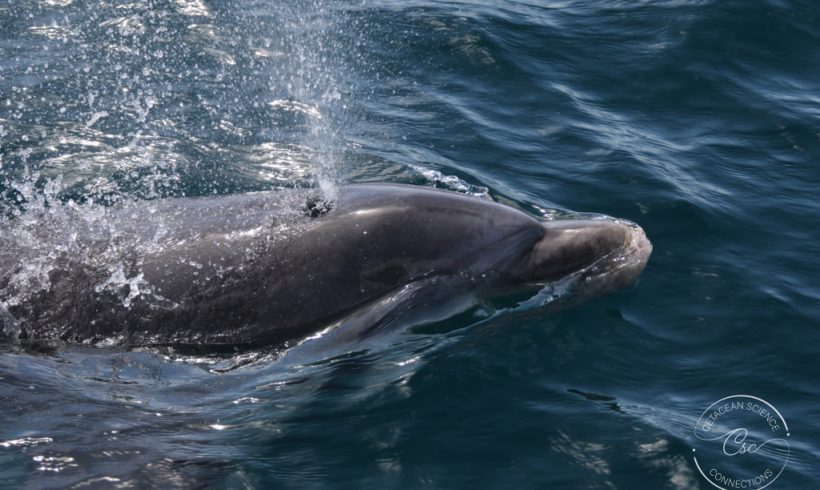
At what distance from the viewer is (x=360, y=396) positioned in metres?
8.23

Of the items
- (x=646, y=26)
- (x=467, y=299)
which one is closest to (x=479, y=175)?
(x=467, y=299)

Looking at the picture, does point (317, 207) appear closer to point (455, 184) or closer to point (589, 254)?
point (589, 254)

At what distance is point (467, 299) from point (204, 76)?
778 cm

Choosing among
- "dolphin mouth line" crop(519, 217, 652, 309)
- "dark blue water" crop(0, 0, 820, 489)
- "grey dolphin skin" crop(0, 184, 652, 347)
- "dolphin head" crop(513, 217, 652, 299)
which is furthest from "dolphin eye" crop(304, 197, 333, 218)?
"dolphin mouth line" crop(519, 217, 652, 309)

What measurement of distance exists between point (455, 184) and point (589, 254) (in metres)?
3.13

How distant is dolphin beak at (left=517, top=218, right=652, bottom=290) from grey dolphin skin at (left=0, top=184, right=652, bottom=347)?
0.02m

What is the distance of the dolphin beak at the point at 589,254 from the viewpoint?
9.24 meters

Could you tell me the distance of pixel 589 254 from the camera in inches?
367

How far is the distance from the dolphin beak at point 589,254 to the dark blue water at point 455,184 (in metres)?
0.39

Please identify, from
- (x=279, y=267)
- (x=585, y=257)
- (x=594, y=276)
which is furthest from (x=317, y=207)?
(x=594, y=276)

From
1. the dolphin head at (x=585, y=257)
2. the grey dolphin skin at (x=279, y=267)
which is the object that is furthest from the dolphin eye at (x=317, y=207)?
the dolphin head at (x=585, y=257)

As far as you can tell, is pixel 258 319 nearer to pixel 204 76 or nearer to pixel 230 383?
pixel 230 383

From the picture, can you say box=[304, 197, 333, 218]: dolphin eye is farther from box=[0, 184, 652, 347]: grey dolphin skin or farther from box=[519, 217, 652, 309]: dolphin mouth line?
box=[519, 217, 652, 309]: dolphin mouth line

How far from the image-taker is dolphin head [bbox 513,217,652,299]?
364 inches
